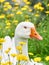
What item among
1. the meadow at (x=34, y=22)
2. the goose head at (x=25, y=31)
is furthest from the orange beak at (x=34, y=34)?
the meadow at (x=34, y=22)

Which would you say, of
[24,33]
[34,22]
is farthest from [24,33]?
[34,22]

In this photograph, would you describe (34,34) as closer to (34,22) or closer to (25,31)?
(25,31)

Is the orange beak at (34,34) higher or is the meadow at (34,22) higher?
the orange beak at (34,34)

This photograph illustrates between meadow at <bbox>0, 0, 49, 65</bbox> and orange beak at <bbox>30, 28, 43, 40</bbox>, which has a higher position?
orange beak at <bbox>30, 28, 43, 40</bbox>

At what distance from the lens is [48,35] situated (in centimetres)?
544

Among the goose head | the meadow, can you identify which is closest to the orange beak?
the goose head

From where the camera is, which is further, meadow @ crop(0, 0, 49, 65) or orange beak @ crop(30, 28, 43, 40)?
meadow @ crop(0, 0, 49, 65)

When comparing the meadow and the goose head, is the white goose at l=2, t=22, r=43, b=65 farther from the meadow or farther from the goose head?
the meadow

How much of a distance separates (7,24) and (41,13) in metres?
1.37

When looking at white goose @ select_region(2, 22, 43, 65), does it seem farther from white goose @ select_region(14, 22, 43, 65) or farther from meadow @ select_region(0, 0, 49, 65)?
meadow @ select_region(0, 0, 49, 65)

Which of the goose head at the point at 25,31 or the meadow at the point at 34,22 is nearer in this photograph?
the goose head at the point at 25,31

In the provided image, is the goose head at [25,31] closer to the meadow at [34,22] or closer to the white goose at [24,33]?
the white goose at [24,33]

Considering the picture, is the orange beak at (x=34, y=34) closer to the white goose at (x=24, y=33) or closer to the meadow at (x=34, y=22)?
the white goose at (x=24, y=33)

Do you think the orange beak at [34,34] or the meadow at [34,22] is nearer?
the orange beak at [34,34]
